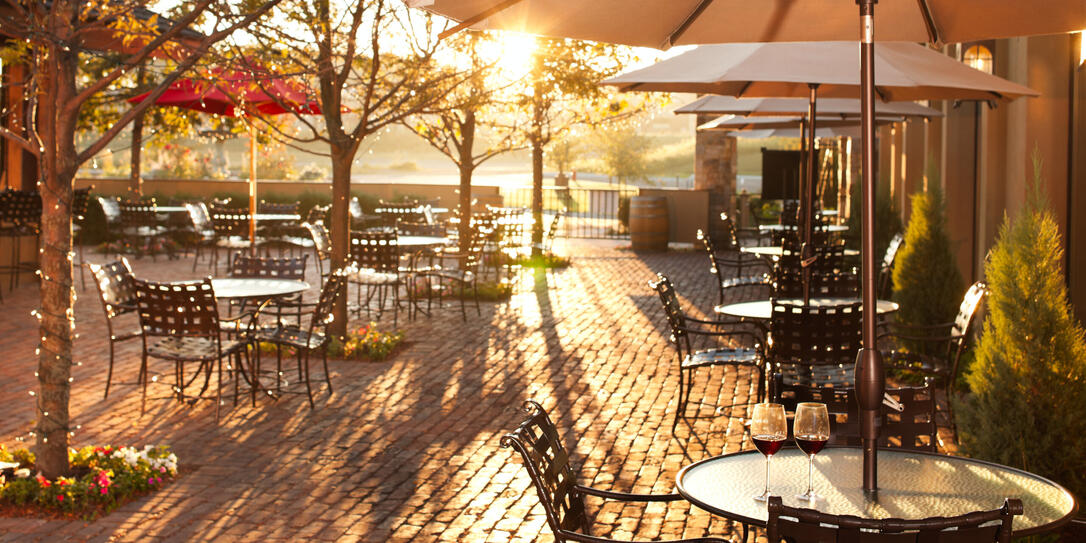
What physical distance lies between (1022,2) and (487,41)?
10531 millimetres

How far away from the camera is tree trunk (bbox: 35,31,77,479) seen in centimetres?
566

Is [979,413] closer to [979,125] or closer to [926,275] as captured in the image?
[926,275]

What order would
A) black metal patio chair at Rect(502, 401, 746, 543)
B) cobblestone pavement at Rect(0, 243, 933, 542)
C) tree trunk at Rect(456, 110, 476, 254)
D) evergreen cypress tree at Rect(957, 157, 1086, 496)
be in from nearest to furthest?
black metal patio chair at Rect(502, 401, 746, 543)
evergreen cypress tree at Rect(957, 157, 1086, 496)
cobblestone pavement at Rect(0, 243, 933, 542)
tree trunk at Rect(456, 110, 476, 254)

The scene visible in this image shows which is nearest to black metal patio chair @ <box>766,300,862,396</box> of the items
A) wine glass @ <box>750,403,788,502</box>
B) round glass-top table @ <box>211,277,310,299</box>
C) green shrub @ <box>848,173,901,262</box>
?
wine glass @ <box>750,403,788,502</box>

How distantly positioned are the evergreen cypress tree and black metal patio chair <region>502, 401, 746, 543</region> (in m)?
1.91

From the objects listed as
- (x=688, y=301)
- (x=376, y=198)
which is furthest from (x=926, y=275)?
(x=376, y=198)

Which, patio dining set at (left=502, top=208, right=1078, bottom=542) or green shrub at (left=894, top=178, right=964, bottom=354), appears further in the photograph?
green shrub at (left=894, top=178, right=964, bottom=354)

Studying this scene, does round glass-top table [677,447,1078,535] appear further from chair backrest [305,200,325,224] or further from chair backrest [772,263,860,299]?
chair backrest [305,200,325,224]

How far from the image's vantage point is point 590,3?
4062 millimetres

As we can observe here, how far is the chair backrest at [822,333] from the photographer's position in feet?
22.2

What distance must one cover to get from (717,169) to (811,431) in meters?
20.4

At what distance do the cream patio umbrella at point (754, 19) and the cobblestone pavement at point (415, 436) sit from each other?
7.77 ft

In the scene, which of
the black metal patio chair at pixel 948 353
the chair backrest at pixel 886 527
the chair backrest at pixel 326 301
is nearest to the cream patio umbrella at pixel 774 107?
the black metal patio chair at pixel 948 353

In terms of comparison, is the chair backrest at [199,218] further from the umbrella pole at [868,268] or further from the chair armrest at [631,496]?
the umbrella pole at [868,268]
